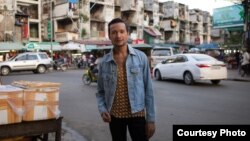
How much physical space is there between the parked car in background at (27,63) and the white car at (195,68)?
13.8 metres

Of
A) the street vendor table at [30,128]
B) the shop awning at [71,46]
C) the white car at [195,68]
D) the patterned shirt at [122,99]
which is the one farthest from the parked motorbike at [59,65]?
the patterned shirt at [122,99]

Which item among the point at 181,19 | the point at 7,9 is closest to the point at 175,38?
the point at 181,19

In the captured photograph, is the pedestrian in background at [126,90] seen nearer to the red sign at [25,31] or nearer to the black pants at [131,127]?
the black pants at [131,127]

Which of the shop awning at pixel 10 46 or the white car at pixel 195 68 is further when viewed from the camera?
the shop awning at pixel 10 46

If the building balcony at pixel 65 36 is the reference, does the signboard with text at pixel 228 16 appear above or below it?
above

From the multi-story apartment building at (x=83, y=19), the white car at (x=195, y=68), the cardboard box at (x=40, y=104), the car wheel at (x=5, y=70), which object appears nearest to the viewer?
the cardboard box at (x=40, y=104)

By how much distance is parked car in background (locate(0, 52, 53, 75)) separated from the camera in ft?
89.0

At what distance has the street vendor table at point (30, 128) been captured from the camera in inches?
170

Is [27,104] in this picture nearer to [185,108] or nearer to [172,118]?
[172,118]

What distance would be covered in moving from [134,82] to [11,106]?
1797 mm

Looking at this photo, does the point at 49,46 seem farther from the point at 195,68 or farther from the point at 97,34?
the point at 195,68

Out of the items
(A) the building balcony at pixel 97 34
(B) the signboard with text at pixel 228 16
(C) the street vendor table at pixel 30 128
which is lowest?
(C) the street vendor table at pixel 30 128

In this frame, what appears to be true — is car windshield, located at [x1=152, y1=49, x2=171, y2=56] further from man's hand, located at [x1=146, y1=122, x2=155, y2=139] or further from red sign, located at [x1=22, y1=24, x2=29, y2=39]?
man's hand, located at [x1=146, y1=122, x2=155, y2=139]

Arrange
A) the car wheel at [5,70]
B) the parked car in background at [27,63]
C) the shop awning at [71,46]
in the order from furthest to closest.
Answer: the shop awning at [71,46] → the parked car in background at [27,63] → the car wheel at [5,70]
